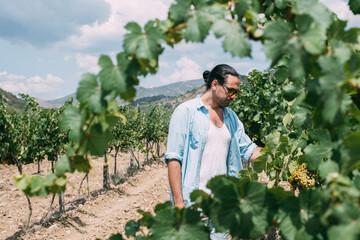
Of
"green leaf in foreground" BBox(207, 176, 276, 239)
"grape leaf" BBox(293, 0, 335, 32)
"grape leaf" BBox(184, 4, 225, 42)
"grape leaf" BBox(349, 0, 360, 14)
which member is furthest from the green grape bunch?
"grape leaf" BBox(184, 4, 225, 42)

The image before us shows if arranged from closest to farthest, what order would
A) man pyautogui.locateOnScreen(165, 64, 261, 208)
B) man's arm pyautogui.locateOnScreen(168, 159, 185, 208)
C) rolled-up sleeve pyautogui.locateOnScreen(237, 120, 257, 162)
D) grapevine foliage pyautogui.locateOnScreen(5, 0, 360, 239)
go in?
grapevine foliage pyautogui.locateOnScreen(5, 0, 360, 239) → man's arm pyautogui.locateOnScreen(168, 159, 185, 208) → man pyautogui.locateOnScreen(165, 64, 261, 208) → rolled-up sleeve pyautogui.locateOnScreen(237, 120, 257, 162)

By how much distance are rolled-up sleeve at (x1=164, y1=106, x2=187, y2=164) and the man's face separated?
38 centimetres

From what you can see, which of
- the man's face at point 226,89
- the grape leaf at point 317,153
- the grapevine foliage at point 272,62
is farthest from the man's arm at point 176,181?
the grape leaf at point 317,153

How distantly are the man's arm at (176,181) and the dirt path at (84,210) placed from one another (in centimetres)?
334

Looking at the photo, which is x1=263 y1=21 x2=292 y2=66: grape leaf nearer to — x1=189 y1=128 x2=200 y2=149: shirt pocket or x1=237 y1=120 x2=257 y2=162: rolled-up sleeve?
x1=189 y1=128 x2=200 y2=149: shirt pocket

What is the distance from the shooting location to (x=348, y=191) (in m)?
0.67

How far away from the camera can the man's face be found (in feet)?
7.95

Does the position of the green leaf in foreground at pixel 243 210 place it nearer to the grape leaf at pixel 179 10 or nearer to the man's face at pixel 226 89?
the grape leaf at pixel 179 10

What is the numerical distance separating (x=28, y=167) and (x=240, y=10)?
1439 cm

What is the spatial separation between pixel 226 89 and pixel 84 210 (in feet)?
21.0

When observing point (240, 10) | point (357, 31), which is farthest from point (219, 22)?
point (357, 31)

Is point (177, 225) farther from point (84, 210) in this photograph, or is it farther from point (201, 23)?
point (84, 210)

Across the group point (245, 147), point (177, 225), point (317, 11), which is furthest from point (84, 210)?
point (317, 11)

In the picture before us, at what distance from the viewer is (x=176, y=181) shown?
213 centimetres
